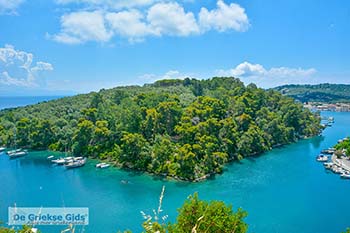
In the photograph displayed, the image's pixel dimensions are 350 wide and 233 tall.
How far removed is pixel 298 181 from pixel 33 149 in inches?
1025

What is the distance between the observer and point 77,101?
39.0 meters

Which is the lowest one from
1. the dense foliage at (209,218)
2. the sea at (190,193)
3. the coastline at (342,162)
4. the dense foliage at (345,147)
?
the sea at (190,193)

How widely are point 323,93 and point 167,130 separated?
86.4 meters

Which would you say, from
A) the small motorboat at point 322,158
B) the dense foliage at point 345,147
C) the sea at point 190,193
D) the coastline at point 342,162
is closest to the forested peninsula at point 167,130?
the sea at point 190,193

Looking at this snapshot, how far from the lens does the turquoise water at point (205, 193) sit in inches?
561

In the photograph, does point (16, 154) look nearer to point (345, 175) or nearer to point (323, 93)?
point (345, 175)

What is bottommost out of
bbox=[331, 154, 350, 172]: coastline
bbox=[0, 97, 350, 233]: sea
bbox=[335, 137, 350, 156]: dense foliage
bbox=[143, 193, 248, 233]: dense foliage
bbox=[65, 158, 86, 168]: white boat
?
bbox=[0, 97, 350, 233]: sea

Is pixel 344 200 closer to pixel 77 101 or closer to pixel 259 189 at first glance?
pixel 259 189

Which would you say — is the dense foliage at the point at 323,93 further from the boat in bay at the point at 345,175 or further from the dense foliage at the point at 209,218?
the dense foliage at the point at 209,218

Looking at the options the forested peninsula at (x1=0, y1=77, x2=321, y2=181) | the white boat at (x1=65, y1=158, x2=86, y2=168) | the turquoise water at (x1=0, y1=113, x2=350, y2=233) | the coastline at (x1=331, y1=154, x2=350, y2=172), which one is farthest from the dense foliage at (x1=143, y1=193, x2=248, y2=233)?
the coastline at (x1=331, y1=154, x2=350, y2=172)

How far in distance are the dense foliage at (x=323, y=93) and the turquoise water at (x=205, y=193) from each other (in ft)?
239

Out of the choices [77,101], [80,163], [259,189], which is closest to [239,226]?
[259,189]

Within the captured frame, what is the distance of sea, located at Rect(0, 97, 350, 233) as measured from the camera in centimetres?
1420
